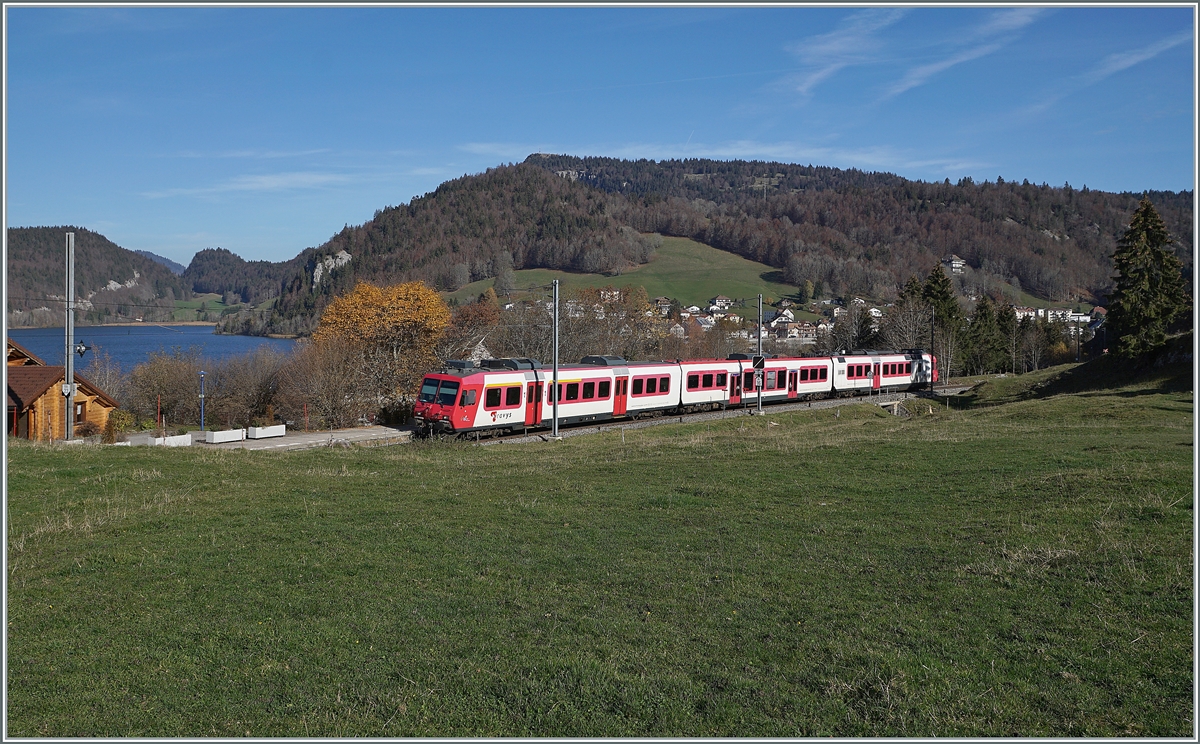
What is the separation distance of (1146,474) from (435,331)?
43.9m

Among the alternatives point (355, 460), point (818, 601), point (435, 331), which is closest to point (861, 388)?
point (435, 331)

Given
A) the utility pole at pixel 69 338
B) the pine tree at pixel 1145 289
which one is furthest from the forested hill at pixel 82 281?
the pine tree at pixel 1145 289

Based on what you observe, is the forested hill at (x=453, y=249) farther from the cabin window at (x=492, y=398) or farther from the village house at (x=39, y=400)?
the cabin window at (x=492, y=398)

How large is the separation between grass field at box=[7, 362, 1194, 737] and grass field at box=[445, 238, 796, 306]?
126079mm

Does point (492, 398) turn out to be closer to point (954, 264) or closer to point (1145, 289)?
point (1145, 289)

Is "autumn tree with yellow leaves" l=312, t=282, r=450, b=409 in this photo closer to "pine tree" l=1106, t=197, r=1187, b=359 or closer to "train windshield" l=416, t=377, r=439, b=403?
"train windshield" l=416, t=377, r=439, b=403

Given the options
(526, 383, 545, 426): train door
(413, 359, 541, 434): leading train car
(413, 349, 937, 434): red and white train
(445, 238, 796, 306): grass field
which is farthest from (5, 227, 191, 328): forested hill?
(445, 238, 796, 306): grass field

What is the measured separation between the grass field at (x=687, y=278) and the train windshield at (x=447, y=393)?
110 meters

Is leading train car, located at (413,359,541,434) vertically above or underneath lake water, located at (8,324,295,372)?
underneath

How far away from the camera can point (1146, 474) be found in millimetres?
12859

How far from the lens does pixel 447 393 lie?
29.0 metres

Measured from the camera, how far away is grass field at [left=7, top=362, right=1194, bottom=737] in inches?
224

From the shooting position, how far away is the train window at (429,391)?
96.9 feet

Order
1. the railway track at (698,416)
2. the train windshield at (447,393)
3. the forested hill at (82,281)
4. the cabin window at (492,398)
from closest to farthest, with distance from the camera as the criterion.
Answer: the train windshield at (447,393), the cabin window at (492,398), the railway track at (698,416), the forested hill at (82,281)
